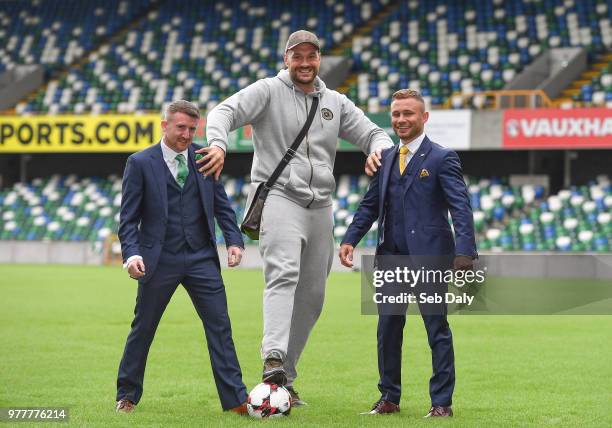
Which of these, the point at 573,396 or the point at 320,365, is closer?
the point at 573,396

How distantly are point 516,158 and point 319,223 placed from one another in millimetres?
27669

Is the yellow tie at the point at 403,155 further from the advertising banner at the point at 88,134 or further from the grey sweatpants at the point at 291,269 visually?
the advertising banner at the point at 88,134

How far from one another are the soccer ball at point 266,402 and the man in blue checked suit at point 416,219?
2.26ft

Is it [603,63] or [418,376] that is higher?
[603,63]

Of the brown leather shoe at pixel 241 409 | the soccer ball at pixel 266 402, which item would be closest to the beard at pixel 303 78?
the soccer ball at pixel 266 402

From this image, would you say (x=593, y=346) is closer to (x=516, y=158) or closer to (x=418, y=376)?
(x=418, y=376)

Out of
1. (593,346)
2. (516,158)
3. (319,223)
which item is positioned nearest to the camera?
(319,223)

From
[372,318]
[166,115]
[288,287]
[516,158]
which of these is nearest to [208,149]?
[166,115]

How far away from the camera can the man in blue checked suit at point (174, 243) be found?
280 inches

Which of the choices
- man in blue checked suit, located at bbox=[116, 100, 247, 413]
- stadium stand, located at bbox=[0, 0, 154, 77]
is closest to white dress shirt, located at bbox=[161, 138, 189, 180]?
man in blue checked suit, located at bbox=[116, 100, 247, 413]

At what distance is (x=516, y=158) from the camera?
34.4 meters

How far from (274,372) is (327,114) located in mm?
1815

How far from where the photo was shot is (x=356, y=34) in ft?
129

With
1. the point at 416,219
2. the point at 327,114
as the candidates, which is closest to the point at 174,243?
the point at 327,114
